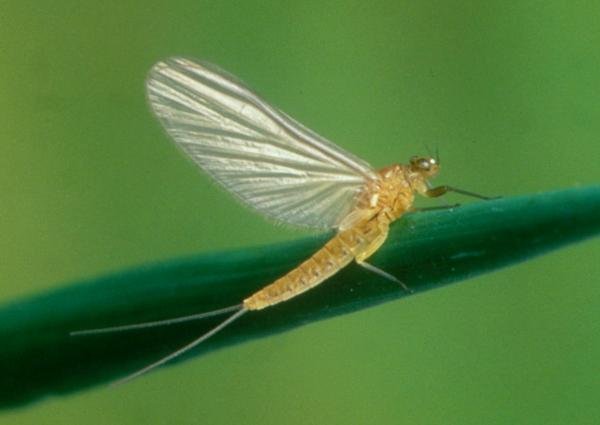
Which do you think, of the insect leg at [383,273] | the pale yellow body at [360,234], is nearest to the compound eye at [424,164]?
the pale yellow body at [360,234]

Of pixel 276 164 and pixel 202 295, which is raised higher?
pixel 276 164

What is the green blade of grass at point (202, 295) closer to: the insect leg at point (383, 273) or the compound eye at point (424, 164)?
the insect leg at point (383, 273)

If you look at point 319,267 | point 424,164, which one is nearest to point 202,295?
point 319,267

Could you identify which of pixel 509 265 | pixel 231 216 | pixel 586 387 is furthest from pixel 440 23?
pixel 509 265

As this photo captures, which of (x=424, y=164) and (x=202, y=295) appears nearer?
(x=202, y=295)

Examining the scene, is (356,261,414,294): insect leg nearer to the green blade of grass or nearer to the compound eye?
the green blade of grass

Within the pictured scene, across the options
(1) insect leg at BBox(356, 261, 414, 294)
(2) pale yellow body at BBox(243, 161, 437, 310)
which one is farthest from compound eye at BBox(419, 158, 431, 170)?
(1) insect leg at BBox(356, 261, 414, 294)

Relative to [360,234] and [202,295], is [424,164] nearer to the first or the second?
[360,234]
